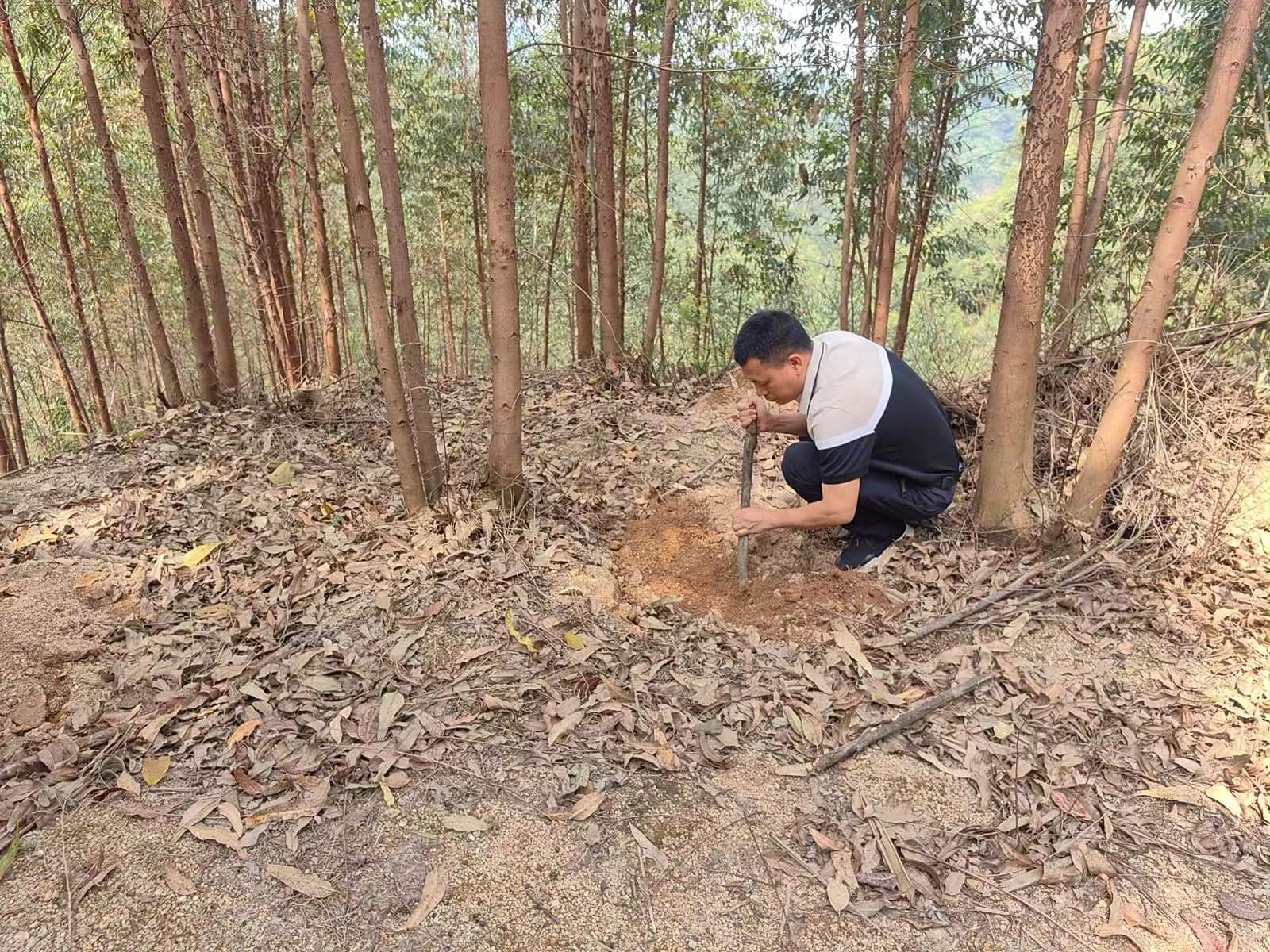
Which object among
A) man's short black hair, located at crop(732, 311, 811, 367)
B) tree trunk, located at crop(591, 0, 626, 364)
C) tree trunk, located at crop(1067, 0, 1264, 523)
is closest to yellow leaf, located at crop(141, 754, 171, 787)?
man's short black hair, located at crop(732, 311, 811, 367)

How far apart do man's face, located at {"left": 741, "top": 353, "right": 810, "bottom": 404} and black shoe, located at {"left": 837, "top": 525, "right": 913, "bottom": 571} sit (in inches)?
33.0

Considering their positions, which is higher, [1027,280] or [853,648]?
[1027,280]

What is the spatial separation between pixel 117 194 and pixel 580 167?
3.29m

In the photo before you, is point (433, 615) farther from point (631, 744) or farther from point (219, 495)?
point (219, 495)

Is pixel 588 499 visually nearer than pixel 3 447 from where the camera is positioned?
Yes

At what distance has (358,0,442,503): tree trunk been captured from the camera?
2629 millimetres

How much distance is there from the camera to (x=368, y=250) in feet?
9.25

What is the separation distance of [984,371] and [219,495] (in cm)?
490

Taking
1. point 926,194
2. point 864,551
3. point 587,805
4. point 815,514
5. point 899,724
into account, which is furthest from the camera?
point 926,194

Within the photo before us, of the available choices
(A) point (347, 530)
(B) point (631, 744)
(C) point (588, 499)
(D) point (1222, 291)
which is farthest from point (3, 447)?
(D) point (1222, 291)

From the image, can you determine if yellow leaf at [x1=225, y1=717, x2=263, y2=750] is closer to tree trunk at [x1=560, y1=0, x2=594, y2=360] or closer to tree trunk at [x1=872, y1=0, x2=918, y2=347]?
tree trunk at [x1=560, y1=0, x2=594, y2=360]

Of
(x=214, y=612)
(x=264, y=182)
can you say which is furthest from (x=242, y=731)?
(x=264, y=182)

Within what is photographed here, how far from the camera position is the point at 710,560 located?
3332 mm

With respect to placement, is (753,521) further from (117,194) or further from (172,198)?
(117,194)
